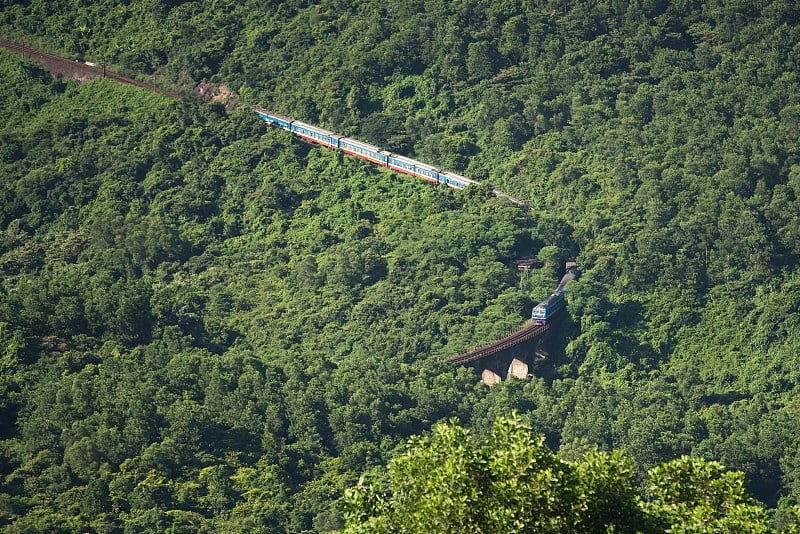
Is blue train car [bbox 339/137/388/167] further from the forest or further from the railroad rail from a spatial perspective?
the railroad rail

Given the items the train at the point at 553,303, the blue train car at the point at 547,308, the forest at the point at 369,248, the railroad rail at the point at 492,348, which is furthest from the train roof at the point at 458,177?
the railroad rail at the point at 492,348

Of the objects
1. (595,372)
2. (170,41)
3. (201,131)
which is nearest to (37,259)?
(201,131)

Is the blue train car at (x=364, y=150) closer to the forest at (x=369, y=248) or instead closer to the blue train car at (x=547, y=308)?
the forest at (x=369, y=248)

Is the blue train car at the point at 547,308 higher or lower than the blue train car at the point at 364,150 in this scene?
lower

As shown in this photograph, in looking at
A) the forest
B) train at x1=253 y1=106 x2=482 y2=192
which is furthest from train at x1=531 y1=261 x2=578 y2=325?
train at x1=253 y1=106 x2=482 y2=192

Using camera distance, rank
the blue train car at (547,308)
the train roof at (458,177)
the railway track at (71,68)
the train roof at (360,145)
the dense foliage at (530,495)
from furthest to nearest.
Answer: the railway track at (71,68), the train roof at (360,145), the train roof at (458,177), the blue train car at (547,308), the dense foliage at (530,495)

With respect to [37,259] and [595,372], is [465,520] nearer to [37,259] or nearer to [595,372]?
[595,372]

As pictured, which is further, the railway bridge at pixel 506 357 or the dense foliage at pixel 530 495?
the railway bridge at pixel 506 357
